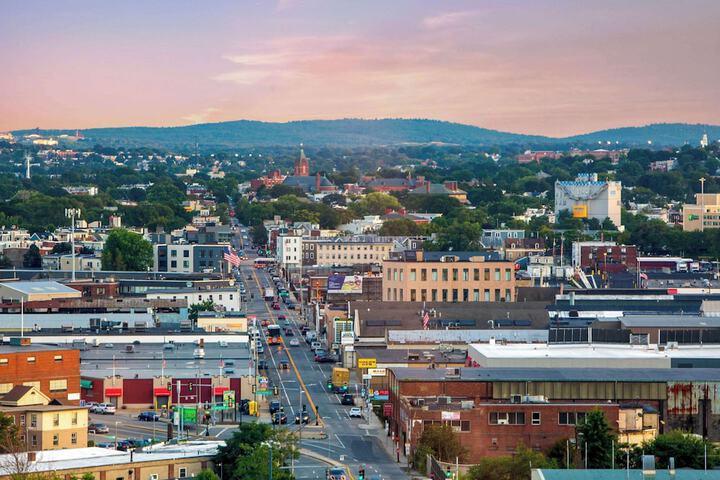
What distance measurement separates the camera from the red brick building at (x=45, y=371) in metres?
72.2

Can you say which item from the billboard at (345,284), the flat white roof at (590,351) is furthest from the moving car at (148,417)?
the billboard at (345,284)

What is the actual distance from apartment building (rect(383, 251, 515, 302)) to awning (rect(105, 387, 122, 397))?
34315 mm

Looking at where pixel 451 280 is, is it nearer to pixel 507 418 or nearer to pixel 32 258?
pixel 507 418

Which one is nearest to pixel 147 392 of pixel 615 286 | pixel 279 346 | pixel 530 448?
pixel 530 448

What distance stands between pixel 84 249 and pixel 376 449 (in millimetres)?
94011

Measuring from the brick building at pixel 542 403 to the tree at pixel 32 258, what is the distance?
291 feet

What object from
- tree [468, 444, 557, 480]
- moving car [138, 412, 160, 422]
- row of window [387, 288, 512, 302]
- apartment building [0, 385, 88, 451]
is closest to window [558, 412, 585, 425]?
tree [468, 444, 557, 480]

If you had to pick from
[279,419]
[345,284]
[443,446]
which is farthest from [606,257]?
[443,446]

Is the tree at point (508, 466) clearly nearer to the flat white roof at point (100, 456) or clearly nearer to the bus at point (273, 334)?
the flat white roof at point (100, 456)

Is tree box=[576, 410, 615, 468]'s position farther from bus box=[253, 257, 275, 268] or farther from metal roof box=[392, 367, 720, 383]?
bus box=[253, 257, 275, 268]

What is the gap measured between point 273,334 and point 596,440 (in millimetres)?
53263

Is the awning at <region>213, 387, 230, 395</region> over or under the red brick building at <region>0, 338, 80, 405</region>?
under

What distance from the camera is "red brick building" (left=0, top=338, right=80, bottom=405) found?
72250 mm

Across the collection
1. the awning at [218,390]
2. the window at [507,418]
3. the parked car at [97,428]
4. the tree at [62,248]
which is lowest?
the parked car at [97,428]
